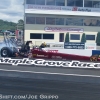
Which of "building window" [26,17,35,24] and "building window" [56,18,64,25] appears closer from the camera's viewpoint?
"building window" [26,17,35,24]

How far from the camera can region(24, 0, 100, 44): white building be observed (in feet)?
161

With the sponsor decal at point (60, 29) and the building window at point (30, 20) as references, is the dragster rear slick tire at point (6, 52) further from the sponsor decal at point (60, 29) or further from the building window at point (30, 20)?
the sponsor decal at point (60, 29)

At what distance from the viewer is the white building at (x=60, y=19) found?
4896 cm

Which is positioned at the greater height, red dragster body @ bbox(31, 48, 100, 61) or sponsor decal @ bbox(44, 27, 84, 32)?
sponsor decal @ bbox(44, 27, 84, 32)

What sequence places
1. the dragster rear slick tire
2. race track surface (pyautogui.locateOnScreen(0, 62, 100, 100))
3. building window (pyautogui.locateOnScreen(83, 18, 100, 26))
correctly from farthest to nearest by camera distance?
building window (pyautogui.locateOnScreen(83, 18, 100, 26)) < the dragster rear slick tire < race track surface (pyautogui.locateOnScreen(0, 62, 100, 100))

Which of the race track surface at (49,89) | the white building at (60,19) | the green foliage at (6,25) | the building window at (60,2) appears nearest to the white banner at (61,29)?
the white building at (60,19)

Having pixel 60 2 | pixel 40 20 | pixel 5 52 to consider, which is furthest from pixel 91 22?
pixel 5 52

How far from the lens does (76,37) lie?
50.4 m

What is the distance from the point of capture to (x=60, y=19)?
5047cm

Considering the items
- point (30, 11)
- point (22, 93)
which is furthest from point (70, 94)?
point (30, 11)

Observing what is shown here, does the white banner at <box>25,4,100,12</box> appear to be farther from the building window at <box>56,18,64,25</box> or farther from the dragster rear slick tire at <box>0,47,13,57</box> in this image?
the dragster rear slick tire at <box>0,47,13,57</box>

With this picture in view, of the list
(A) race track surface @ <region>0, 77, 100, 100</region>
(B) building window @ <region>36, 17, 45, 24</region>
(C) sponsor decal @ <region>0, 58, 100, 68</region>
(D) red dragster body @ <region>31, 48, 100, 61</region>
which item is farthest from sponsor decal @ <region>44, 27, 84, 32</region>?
(A) race track surface @ <region>0, 77, 100, 100</region>

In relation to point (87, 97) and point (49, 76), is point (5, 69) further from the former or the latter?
point (87, 97)

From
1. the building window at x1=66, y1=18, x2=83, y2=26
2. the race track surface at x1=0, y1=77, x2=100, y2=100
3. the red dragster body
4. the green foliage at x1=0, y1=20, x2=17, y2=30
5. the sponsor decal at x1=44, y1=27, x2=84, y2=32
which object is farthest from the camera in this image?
the green foliage at x1=0, y1=20, x2=17, y2=30
